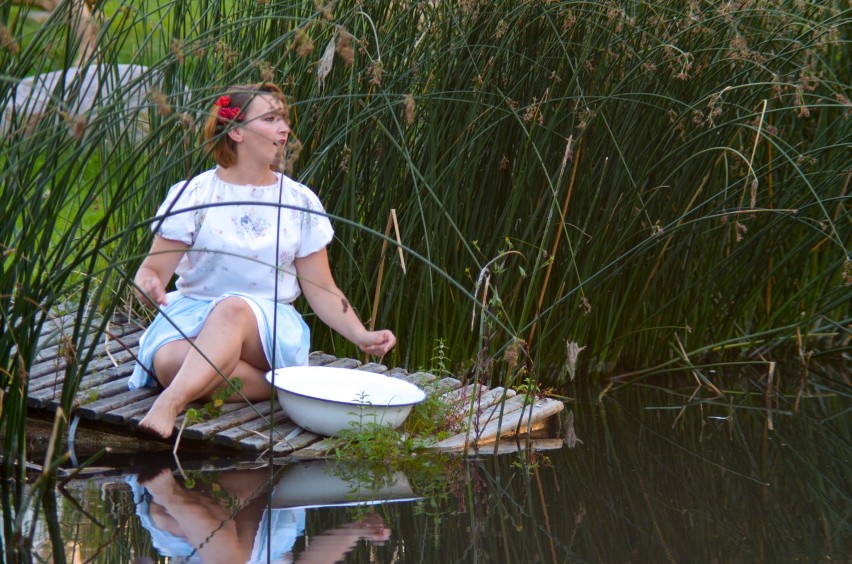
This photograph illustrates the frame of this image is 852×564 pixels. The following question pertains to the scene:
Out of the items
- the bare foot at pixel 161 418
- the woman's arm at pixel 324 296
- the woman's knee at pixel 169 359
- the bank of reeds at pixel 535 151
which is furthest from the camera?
the bank of reeds at pixel 535 151

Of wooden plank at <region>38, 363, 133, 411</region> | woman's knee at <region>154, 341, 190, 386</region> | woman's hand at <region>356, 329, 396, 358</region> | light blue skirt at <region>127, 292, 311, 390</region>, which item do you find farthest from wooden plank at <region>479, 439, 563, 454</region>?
wooden plank at <region>38, 363, 133, 411</region>

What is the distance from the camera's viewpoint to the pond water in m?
2.41

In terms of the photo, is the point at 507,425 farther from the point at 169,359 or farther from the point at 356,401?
the point at 169,359

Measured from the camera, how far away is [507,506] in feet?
9.09

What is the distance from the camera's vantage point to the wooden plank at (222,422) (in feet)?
10.4

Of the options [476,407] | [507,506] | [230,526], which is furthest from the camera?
[476,407]

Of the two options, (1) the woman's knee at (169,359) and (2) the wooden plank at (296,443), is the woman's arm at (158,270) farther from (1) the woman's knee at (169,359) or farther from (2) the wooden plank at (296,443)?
(2) the wooden plank at (296,443)

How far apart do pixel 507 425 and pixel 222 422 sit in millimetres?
815

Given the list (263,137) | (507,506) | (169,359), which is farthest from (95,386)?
(507,506)

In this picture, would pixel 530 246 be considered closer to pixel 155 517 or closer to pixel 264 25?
pixel 264 25

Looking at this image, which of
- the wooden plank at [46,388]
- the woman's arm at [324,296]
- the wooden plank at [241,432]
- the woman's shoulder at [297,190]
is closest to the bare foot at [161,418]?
the wooden plank at [241,432]

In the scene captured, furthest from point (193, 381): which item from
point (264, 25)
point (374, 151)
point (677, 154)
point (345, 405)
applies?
point (677, 154)

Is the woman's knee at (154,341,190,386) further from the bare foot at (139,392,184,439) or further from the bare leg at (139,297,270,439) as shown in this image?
the bare foot at (139,392,184,439)

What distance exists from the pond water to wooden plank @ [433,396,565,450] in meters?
0.10
